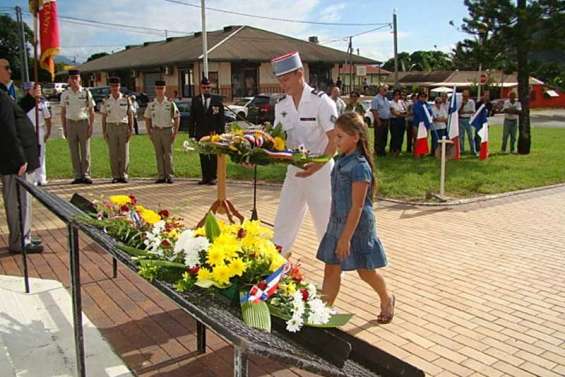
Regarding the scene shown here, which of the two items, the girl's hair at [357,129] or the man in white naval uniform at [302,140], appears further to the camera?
the man in white naval uniform at [302,140]

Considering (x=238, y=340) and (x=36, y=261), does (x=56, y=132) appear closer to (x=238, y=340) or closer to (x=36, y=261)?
(x=36, y=261)

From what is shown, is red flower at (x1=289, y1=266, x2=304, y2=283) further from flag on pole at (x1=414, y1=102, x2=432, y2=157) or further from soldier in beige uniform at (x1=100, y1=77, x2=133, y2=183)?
flag on pole at (x1=414, y1=102, x2=432, y2=157)

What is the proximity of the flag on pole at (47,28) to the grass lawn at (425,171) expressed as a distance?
352 centimetres

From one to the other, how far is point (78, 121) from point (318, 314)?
978cm

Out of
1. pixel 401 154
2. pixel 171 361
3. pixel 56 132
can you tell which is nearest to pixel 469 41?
pixel 401 154

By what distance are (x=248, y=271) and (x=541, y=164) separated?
42.4ft

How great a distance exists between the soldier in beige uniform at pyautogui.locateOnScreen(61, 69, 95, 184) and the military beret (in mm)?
7140

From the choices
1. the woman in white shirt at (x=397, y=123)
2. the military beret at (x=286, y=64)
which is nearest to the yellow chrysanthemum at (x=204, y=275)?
the military beret at (x=286, y=64)

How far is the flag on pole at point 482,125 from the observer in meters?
13.7

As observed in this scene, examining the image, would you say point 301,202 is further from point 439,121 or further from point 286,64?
point 439,121

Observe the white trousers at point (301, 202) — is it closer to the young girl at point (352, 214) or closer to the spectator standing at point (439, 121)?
the young girl at point (352, 214)

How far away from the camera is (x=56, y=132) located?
82.7ft

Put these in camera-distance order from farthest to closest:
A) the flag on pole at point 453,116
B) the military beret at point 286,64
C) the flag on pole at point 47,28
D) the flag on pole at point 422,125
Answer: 1. the flag on pole at point 422,125
2. the flag on pole at point 453,116
3. the flag on pole at point 47,28
4. the military beret at point 286,64

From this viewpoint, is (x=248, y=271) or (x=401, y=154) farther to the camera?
(x=401, y=154)
